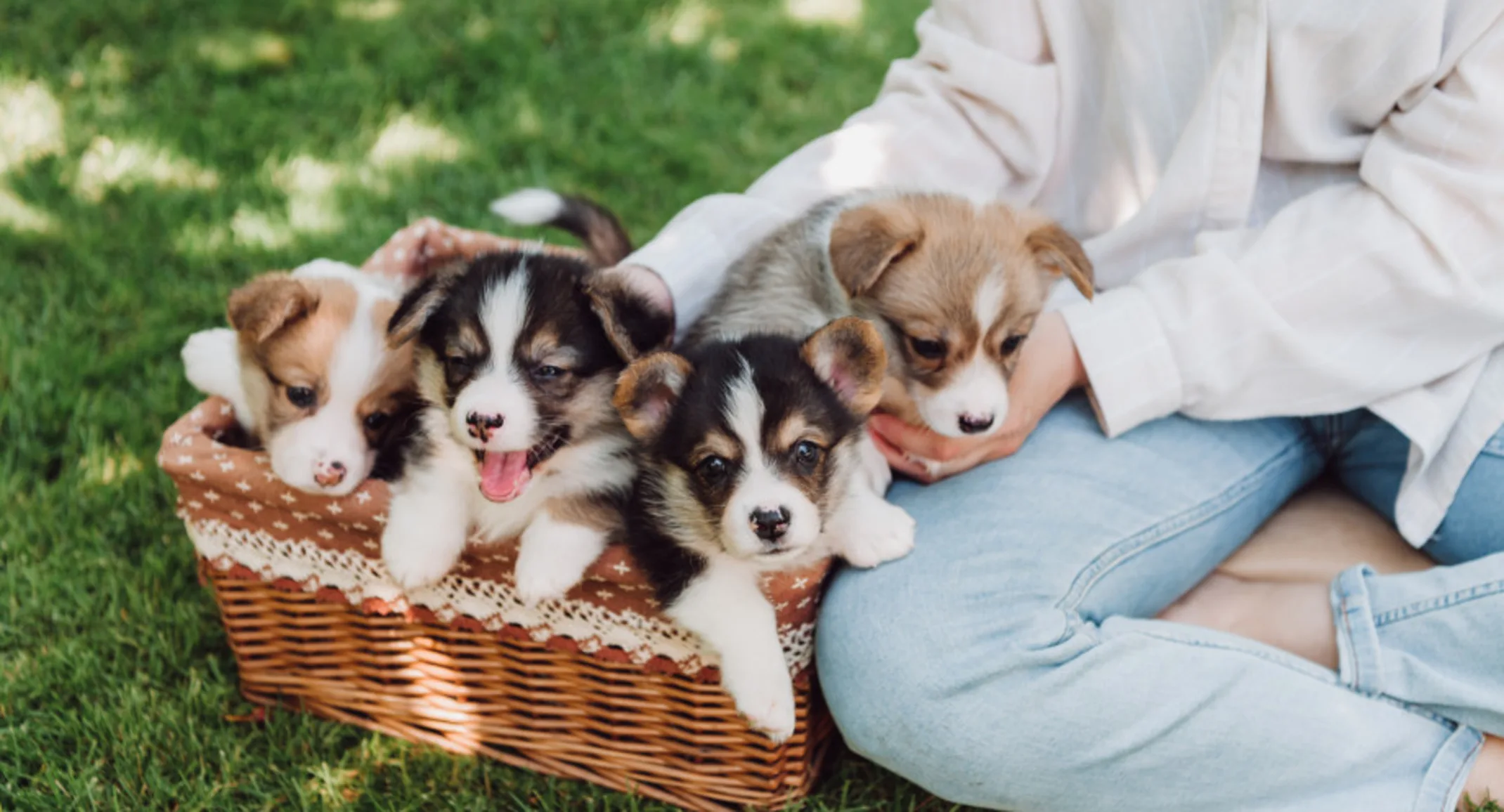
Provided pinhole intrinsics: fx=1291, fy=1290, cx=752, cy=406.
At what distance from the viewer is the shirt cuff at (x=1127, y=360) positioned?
8.71ft

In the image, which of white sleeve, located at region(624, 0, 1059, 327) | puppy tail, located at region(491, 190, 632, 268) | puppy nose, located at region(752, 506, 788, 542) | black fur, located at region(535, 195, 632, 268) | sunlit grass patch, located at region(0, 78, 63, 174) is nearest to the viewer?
puppy nose, located at region(752, 506, 788, 542)

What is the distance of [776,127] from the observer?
5402mm

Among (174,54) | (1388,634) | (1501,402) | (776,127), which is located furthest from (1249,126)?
(174,54)

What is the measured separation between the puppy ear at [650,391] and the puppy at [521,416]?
13cm

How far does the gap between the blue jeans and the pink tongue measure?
645 millimetres

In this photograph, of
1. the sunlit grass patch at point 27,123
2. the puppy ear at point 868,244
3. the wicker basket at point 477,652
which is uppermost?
the puppy ear at point 868,244

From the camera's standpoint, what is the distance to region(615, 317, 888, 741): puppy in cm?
233

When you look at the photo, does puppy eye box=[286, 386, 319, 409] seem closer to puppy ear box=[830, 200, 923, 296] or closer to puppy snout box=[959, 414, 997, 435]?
puppy ear box=[830, 200, 923, 296]

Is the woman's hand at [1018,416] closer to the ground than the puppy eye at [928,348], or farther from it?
closer to the ground

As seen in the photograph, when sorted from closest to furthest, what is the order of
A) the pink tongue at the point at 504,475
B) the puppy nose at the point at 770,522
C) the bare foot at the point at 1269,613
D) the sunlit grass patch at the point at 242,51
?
the puppy nose at the point at 770,522, the pink tongue at the point at 504,475, the bare foot at the point at 1269,613, the sunlit grass patch at the point at 242,51

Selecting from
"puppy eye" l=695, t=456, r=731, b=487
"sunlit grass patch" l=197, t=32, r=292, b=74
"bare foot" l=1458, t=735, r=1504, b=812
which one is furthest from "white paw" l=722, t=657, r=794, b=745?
"sunlit grass patch" l=197, t=32, r=292, b=74

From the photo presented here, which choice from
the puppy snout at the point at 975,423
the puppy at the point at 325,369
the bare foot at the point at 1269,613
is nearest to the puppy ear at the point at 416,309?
the puppy at the point at 325,369

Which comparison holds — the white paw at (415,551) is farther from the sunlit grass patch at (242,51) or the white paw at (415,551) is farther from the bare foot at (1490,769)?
the sunlit grass patch at (242,51)

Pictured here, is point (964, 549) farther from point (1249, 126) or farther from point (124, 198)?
point (124, 198)
